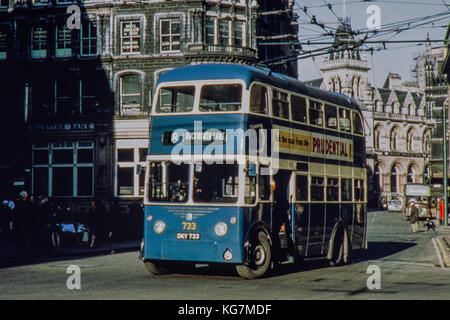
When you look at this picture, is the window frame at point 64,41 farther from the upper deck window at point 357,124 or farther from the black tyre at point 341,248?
the black tyre at point 341,248

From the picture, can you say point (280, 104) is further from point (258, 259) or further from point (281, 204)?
point (258, 259)

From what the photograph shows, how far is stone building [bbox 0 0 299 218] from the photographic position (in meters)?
37.2

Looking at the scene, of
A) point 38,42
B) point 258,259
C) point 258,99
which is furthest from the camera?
point 38,42

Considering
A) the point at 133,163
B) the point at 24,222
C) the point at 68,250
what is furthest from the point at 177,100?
the point at 133,163

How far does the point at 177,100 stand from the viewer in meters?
14.4

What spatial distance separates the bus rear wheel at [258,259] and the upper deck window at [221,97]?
8.92ft

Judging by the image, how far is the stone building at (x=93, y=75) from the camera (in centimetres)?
3716

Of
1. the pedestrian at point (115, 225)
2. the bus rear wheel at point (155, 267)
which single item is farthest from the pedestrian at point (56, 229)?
the bus rear wheel at point (155, 267)

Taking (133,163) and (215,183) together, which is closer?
(215,183)

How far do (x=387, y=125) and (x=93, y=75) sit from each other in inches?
2923

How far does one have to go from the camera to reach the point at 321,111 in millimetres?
17516

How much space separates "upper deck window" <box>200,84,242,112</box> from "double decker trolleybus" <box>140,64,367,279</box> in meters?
0.02

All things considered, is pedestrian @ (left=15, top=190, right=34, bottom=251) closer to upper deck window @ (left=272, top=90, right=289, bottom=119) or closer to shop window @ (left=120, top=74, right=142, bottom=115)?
upper deck window @ (left=272, top=90, right=289, bottom=119)
